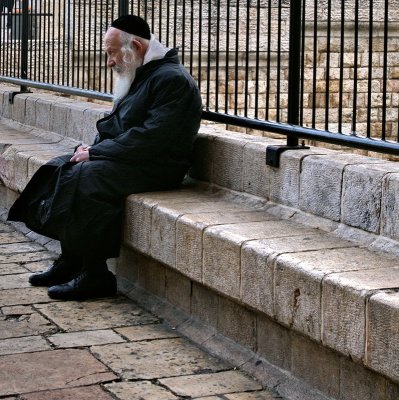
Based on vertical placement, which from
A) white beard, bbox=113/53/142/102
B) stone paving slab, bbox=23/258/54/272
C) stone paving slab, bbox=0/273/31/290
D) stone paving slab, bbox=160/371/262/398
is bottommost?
stone paving slab, bbox=23/258/54/272

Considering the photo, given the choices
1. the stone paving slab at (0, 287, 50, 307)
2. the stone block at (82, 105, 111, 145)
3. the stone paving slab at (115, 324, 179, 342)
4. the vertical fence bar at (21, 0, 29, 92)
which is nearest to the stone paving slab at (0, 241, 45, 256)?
the stone block at (82, 105, 111, 145)

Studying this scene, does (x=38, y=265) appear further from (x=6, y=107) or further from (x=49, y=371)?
(x=6, y=107)

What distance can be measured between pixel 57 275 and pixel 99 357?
5.11 ft

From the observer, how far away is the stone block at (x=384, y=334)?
381 cm

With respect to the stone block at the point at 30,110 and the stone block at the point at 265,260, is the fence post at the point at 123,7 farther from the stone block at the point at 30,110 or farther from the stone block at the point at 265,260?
the stone block at the point at 265,260

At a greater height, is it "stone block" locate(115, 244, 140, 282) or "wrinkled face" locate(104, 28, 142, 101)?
"wrinkled face" locate(104, 28, 142, 101)

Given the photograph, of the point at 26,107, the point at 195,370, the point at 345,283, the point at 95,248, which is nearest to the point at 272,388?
the point at 195,370

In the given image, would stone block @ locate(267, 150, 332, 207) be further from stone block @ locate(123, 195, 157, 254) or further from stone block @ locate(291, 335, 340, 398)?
stone block @ locate(291, 335, 340, 398)

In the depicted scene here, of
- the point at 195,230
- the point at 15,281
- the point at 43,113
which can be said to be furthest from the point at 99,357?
the point at 43,113

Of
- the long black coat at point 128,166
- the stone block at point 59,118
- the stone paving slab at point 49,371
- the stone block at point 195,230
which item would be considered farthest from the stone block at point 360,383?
the stone block at point 59,118

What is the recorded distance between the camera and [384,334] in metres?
3.86

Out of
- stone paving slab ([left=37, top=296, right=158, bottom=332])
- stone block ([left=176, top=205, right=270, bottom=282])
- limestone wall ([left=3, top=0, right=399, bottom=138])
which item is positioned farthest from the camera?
limestone wall ([left=3, top=0, right=399, bottom=138])

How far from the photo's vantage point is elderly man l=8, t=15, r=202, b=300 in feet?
20.0

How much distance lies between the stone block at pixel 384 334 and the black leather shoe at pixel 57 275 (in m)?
2.93
